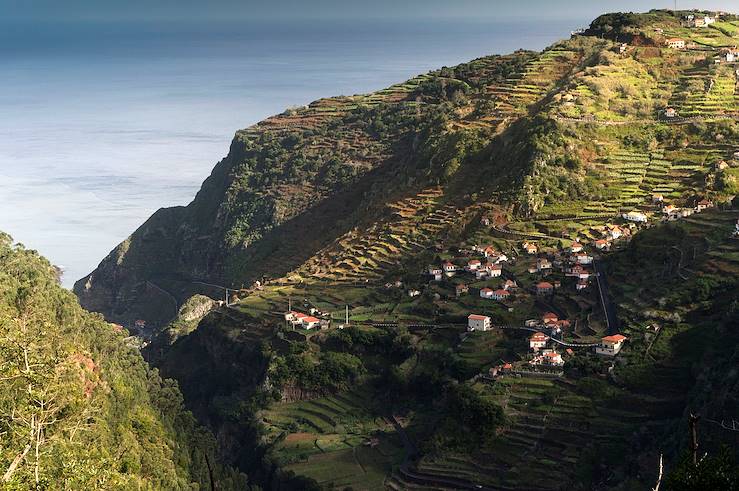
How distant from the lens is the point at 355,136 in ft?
228

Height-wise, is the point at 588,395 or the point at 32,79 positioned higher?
the point at 32,79

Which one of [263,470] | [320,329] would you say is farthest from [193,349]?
[263,470]

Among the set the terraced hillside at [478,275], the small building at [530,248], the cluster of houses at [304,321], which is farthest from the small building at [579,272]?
the cluster of houses at [304,321]

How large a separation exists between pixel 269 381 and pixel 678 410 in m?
14.5

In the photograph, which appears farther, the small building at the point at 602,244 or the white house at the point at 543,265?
the small building at the point at 602,244

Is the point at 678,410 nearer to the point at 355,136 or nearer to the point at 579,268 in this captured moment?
the point at 579,268

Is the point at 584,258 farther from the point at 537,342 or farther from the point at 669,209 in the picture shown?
the point at 537,342

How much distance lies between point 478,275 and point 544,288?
318cm

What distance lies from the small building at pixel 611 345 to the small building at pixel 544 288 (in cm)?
513

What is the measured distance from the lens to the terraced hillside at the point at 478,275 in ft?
108

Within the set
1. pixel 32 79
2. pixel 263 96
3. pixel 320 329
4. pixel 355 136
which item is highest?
pixel 32 79

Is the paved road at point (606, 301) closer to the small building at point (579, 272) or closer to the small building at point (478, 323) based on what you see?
the small building at point (579, 272)

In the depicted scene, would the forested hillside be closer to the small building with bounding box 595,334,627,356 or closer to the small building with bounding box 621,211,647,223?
the small building with bounding box 595,334,627,356

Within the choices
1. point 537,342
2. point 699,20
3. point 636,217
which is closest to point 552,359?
point 537,342
